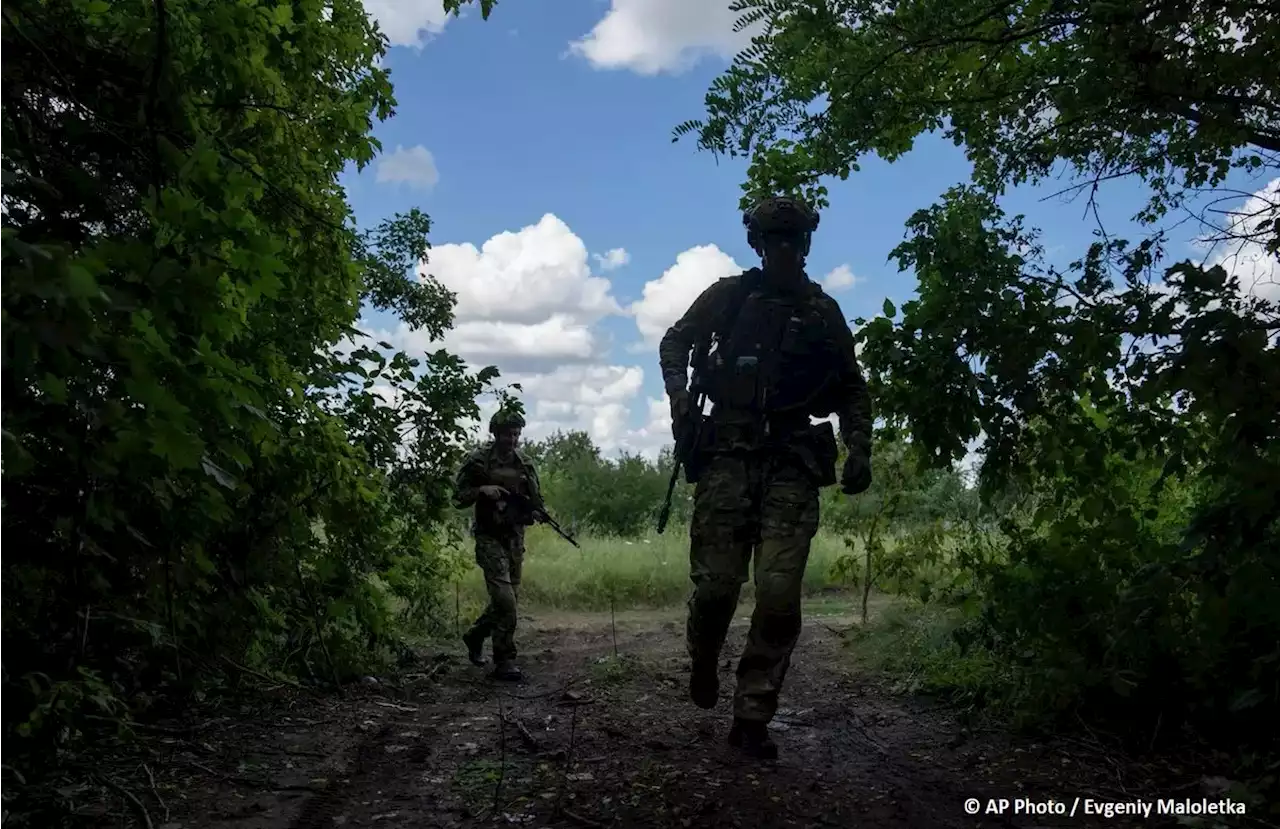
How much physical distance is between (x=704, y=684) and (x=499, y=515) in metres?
2.95

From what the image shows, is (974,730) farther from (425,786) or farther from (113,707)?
(113,707)

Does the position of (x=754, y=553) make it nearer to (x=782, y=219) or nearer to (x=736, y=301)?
(x=736, y=301)

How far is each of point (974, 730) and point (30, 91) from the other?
4287 mm

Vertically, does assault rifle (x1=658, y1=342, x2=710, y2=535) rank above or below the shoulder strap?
below

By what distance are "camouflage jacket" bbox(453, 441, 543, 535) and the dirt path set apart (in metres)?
1.76

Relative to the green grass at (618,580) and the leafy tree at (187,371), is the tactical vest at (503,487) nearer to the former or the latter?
the leafy tree at (187,371)

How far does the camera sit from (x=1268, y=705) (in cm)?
330

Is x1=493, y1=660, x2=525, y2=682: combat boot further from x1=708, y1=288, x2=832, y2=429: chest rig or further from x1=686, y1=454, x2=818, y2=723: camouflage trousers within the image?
x1=708, y1=288, x2=832, y2=429: chest rig

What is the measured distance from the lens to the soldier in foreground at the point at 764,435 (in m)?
3.93

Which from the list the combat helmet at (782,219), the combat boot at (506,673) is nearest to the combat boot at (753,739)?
the combat helmet at (782,219)

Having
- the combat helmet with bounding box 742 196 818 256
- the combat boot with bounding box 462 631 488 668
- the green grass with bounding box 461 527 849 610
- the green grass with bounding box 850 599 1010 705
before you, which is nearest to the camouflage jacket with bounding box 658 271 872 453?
the combat helmet with bounding box 742 196 818 256

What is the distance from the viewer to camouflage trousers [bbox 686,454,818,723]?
3877 mm

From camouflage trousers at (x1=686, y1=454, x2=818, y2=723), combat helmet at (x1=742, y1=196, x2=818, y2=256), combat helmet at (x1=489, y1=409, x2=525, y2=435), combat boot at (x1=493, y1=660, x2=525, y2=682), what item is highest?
combat helmet at (x1=742, y1=196, x2=818, y2=256)

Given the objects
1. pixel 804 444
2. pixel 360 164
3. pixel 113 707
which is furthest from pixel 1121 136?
pixel 113 707
